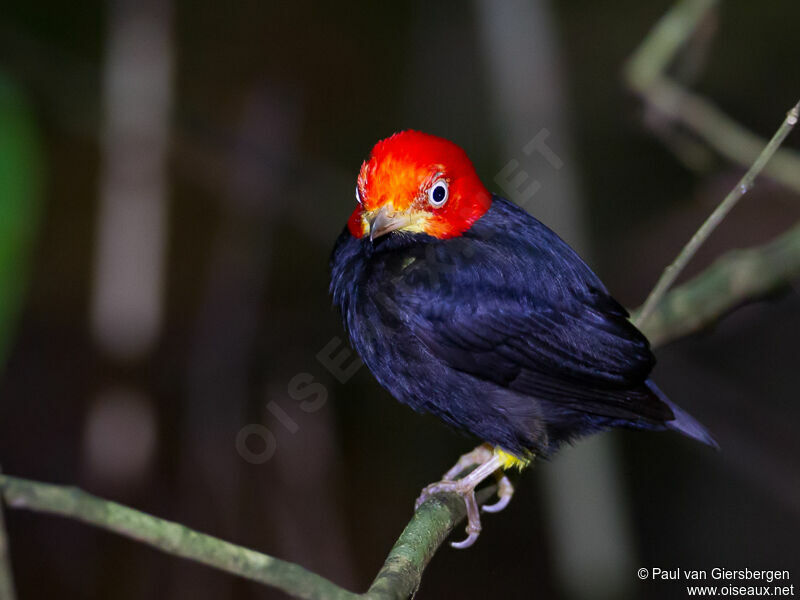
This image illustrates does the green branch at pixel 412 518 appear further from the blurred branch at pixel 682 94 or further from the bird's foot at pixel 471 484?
the blurred branch at pixel 682 94

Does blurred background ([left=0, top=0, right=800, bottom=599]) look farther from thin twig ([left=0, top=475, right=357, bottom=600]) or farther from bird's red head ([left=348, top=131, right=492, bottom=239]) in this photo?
thin twig ([left=0, top=475, right=357, bottom=600])

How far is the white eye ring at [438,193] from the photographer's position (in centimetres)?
271

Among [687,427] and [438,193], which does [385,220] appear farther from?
[687,427]

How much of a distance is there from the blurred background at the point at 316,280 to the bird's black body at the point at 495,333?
1314 millimetres

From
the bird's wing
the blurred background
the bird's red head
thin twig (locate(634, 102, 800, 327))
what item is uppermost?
thin twig (locate(634, 102, 800, 327))

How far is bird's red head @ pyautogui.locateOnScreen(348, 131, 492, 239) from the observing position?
8.68ft

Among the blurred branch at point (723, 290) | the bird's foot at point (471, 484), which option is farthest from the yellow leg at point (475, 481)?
the blurred branch at point (723, 290)

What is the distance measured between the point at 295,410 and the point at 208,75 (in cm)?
308

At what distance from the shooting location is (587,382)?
2.84 meters

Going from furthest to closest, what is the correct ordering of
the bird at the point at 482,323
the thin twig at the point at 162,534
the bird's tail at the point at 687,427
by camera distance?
the bird's tail at the point at 687,427
the bird at the point at 482,323
the thin twig at the point at 162,534

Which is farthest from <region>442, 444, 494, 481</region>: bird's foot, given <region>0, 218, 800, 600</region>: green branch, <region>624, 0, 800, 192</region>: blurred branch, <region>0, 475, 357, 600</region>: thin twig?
<region>624, 0, 800, 192</region>: blurred branch

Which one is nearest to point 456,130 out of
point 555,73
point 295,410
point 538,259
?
point 555,73

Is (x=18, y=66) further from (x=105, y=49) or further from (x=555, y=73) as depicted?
(x=555, y=73)

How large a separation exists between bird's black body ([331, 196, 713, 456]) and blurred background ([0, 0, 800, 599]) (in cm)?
131
